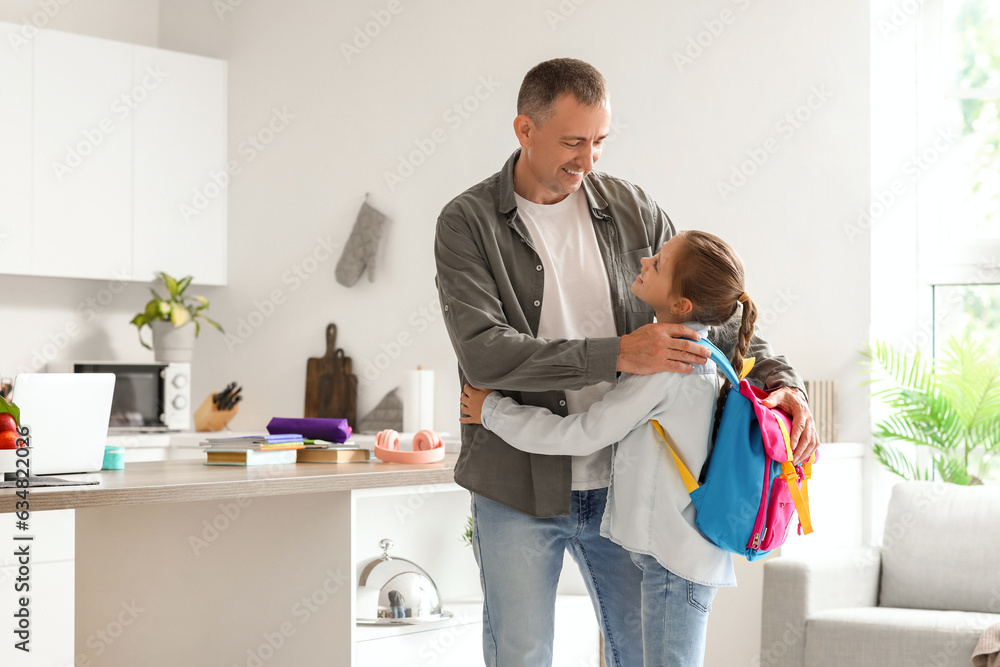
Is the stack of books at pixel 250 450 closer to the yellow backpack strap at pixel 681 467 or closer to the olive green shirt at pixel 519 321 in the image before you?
the olive green shirt at pixel 519 321

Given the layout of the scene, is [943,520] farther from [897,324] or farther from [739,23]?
[739,23]

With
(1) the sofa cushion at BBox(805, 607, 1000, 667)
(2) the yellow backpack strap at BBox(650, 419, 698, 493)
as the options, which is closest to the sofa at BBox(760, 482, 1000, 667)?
(1) the sofa cushion at BBox(805, 607, 1000, 667)

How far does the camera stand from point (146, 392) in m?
4.32

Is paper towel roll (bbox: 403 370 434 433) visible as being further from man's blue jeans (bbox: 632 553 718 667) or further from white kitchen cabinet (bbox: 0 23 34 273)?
man's blue jeans (bbox: 632 553 718 667)

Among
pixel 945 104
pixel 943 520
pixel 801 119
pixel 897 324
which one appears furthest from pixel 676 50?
pixel 943 520

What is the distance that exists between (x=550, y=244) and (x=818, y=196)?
2.03m

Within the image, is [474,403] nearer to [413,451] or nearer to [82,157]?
[413,451]

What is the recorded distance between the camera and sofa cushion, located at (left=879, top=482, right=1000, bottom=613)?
2.87 meters

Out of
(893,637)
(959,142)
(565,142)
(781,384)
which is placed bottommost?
(893,637)

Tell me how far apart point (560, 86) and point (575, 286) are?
323 millimetres

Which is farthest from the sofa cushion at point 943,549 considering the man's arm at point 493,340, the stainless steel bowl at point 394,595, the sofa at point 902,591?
the man's arm at point 493,340

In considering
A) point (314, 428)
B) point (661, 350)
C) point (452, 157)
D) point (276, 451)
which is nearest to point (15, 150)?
point (452, 157)

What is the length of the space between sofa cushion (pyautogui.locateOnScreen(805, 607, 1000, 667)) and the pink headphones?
1079 mm

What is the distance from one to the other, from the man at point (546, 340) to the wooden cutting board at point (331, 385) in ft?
8.68
